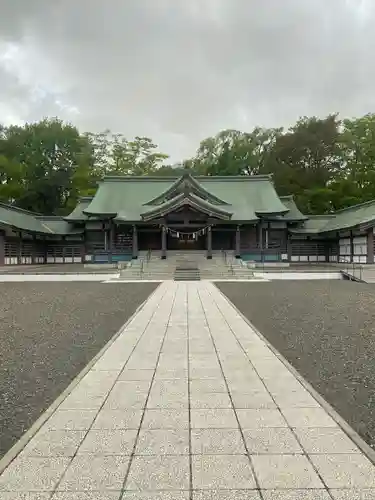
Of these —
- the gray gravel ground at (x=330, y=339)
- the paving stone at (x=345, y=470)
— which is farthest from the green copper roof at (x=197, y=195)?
the paving stone at (x=345, y=470)

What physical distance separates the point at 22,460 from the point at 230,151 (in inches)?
1935

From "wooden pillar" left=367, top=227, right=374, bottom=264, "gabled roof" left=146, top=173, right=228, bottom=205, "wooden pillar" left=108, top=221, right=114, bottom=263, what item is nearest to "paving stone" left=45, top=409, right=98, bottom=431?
"wooden pillar" left=367, top=227, right=374, bottom=264

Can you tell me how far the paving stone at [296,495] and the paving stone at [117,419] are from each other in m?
1.29

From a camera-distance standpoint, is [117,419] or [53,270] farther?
[53,270]

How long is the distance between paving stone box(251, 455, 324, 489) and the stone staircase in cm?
1703

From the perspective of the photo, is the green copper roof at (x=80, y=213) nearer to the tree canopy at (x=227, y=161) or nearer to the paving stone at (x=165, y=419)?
the tree canopy at (x=227, y=161)

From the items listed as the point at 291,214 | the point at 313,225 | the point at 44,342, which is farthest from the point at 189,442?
the point at 313,225

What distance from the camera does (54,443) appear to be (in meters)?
2.97

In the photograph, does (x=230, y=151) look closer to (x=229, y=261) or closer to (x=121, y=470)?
(x=229, y=261)

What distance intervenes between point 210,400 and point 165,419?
628mm

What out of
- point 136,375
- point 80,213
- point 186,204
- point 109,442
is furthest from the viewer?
point 80,213

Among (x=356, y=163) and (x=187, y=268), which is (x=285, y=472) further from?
(x=356, y=163)

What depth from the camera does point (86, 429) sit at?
321 cm

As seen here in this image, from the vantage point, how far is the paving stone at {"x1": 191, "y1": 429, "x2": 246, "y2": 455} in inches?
112
